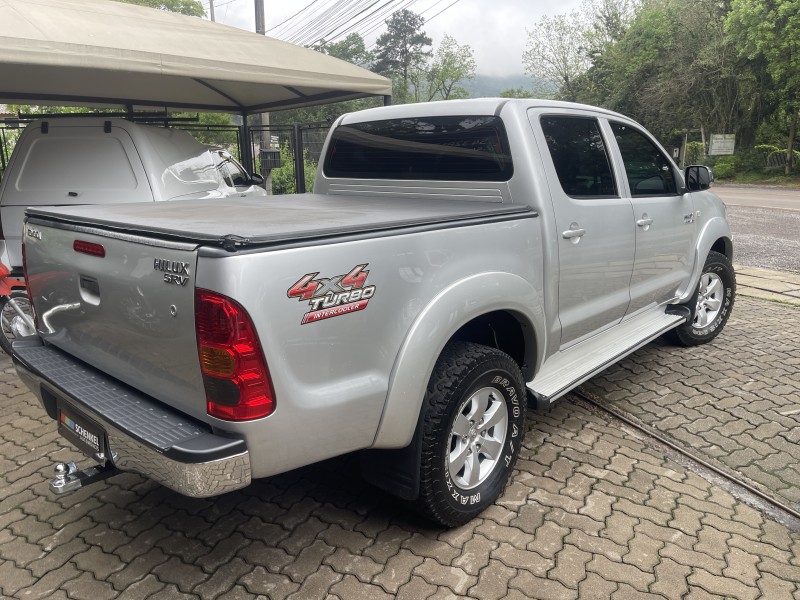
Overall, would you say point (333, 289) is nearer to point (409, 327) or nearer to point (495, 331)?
point (409, 327)

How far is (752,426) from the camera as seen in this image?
3936mm

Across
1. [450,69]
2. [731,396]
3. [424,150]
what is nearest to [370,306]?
[424,150]

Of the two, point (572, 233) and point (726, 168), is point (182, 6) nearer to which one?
point (726, 168)

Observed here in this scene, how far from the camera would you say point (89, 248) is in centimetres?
249

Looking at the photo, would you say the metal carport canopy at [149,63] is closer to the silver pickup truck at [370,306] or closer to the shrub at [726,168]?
the silver pickup truck at [370,306]

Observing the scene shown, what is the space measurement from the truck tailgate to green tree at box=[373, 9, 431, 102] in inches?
2906

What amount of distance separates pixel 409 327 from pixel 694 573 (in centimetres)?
157

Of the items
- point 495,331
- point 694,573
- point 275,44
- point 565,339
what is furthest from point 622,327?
point 275,44

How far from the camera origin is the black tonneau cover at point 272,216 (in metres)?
2.15

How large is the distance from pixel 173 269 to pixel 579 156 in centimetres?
246

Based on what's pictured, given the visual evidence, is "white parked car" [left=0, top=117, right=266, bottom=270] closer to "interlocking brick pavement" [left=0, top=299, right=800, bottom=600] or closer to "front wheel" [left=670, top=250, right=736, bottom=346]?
"interlocking brick pavement" [left=0, top=299, right=800, bottom=600]

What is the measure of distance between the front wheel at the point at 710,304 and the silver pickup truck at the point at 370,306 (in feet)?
4.21

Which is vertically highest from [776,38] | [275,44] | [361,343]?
[776,38]

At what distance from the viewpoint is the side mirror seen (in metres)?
4.56
